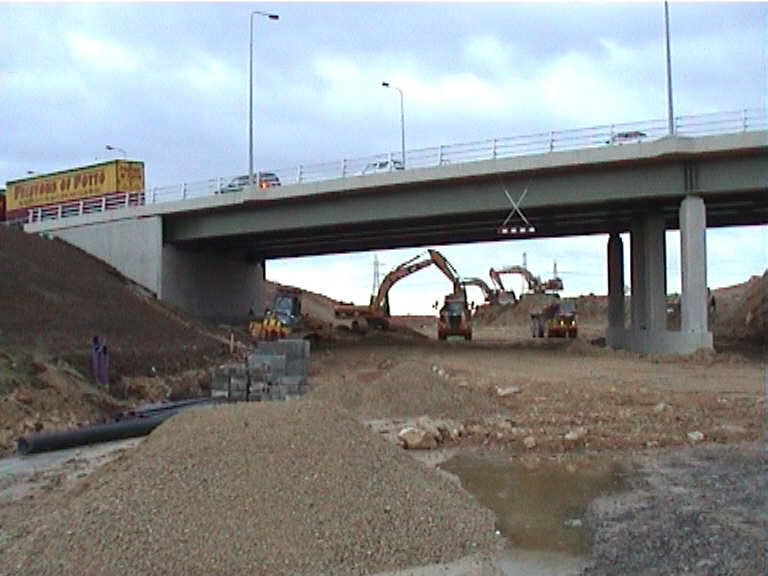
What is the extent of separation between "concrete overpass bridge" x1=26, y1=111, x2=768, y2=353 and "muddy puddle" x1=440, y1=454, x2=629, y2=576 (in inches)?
724

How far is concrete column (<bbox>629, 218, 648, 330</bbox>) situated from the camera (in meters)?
36.4

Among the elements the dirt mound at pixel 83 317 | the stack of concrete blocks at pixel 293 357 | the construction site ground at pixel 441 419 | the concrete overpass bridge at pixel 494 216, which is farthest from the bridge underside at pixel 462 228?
the stack of concrete blocks at pixel 293 357

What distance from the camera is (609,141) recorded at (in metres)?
29.1

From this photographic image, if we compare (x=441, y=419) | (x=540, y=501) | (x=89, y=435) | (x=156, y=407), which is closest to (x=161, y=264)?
(x=156, y=407)

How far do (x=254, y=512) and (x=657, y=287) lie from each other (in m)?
28.9

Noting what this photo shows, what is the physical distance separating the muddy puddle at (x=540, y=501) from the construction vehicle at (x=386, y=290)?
3526 centimetres

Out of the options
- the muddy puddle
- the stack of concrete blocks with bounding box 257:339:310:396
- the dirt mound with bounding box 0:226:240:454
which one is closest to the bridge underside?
the dirt mound with bounding box 0:226:240:454

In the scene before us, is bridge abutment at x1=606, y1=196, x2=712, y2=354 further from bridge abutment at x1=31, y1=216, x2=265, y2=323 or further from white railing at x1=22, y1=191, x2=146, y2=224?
white railing at x1=22, y1=191, x2=146, y2=224

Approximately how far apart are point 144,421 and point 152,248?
69.1 ft

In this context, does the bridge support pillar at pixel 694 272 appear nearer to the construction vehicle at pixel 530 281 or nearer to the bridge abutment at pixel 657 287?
the bridge abutment at pixel 657 287

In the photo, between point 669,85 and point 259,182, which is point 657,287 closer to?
point 669,85

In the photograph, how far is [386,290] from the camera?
4975 centimetres

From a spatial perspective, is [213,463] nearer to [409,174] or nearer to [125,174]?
[409,174]

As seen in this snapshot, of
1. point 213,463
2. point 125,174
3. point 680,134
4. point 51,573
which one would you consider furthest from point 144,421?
point 125,174
